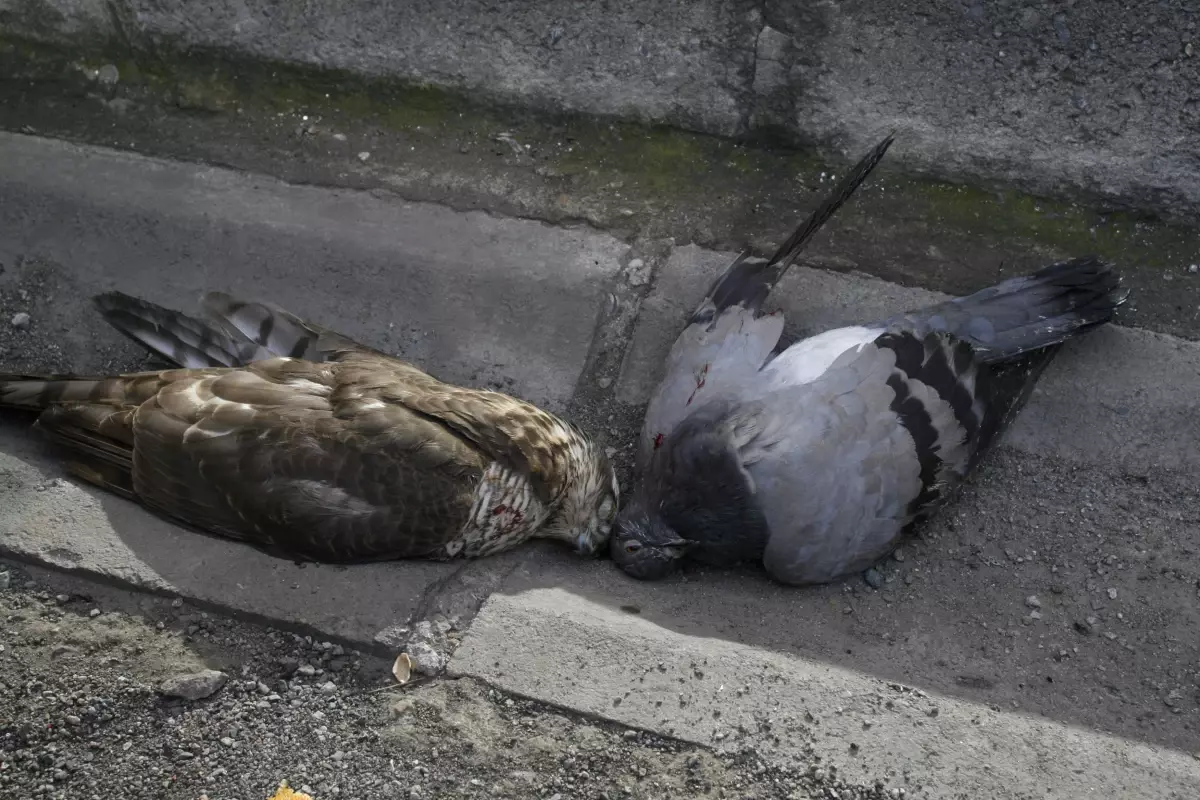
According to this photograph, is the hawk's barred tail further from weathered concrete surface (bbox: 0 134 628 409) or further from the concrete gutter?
weathered concrete surface (bbox: 0 134 628 409)

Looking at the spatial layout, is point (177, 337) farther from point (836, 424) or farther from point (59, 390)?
point (836, 424)

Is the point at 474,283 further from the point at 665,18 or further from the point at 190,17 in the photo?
the point at 190,17

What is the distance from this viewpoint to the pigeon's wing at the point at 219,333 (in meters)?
4.09

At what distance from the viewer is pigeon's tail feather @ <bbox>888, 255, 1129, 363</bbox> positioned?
3.80 m

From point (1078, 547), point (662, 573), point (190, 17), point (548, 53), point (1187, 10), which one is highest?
point (1187, 10)

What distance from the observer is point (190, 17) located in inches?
190

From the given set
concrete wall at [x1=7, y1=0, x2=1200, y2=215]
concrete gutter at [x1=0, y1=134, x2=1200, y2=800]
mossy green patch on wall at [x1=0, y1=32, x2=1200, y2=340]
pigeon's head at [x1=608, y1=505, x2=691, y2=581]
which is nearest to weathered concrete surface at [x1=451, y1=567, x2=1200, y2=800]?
concrete gutter at [x1=0, y1=134, x2=1200, y2=800]

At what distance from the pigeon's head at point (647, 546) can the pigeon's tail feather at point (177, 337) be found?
157cm

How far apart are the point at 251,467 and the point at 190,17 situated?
2.46m

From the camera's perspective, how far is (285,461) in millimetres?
3533

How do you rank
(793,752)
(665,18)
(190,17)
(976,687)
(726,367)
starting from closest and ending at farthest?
1. (793,752)
2. (976,687)
3. (726,367)
4. (665,18)
5. (190,17)

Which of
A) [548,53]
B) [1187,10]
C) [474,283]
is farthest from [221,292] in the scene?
[1187,10]

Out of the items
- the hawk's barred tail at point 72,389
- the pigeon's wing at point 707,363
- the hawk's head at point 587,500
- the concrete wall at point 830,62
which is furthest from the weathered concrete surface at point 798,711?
the concrete wall at point 830,62

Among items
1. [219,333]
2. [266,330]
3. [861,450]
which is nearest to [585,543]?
[861,450]
